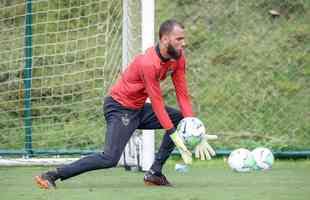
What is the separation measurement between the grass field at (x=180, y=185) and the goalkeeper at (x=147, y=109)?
220 mm

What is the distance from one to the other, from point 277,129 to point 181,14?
2815 millimetres

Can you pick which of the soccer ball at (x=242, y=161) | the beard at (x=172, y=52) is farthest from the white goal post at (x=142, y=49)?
the soccer ball at (x=242, y=161)

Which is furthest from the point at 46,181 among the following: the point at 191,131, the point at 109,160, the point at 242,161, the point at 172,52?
the point at 242,161

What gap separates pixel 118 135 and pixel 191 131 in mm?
683

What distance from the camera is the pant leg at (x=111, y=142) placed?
8906mm

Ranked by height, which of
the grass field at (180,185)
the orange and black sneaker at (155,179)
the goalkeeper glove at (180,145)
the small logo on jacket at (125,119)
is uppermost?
the small logo on jacket at (125,119)

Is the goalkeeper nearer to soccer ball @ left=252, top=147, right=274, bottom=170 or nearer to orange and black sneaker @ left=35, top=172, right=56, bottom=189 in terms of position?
orange and black sneaker @ left=35, top=172, right=56, bottom=189

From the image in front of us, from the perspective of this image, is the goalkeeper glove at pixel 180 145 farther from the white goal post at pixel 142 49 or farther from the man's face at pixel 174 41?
the white goal post at pixel 142 49

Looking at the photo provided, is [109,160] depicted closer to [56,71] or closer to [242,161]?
[242,161]

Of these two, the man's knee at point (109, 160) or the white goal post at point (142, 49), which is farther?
the white goal post at point (142, 49)

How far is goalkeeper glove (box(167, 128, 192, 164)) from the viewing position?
8.70 m

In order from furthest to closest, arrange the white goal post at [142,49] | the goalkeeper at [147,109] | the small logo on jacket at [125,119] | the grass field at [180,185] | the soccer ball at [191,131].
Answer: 1. the white goal post at [142,49]
2. the small logo on jacket at [125,119]
3. the goalkeeper at [147,109]
4. the soccer ball at [191,131]
5. the grass field at [180,185]

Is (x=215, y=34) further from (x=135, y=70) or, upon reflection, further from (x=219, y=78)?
(x=135, y=70)

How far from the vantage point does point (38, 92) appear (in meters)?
12.7
